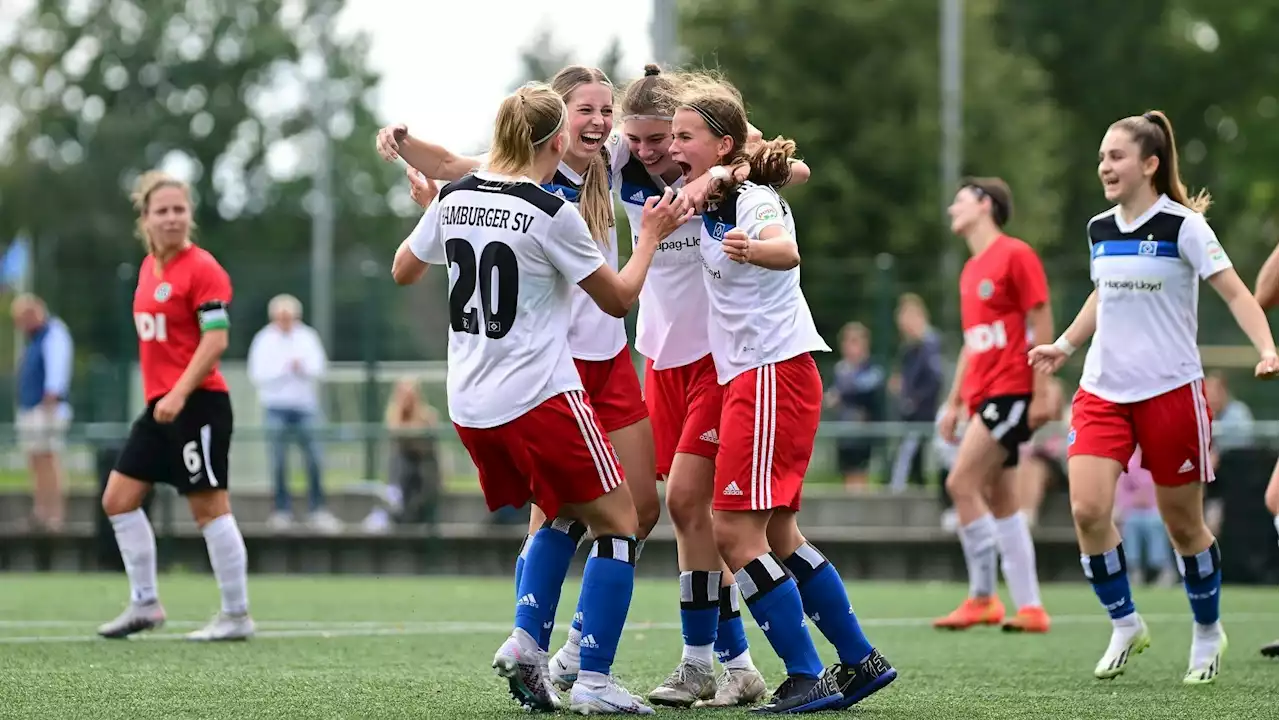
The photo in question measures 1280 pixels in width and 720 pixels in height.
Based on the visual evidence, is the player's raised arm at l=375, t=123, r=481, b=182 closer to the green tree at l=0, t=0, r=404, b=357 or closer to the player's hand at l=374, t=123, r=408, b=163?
the player's hand at l=374, t=123, r=408, b=163

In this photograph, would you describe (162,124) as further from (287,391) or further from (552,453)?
(552,453)

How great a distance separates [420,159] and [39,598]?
6456 mm

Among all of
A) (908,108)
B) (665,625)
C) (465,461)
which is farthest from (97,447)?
(908,108)

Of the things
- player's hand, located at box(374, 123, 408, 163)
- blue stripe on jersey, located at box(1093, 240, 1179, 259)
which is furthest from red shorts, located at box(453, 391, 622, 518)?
blue stripe on jersey, located at box(1093, 240, 1179, 259)

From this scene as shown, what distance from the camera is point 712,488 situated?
22.5 feet

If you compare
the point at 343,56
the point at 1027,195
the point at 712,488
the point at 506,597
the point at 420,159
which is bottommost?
the point at 506,597

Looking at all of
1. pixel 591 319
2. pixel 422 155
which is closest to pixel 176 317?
pixel 422 155

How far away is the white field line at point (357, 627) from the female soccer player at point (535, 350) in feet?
11.3

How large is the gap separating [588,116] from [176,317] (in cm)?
319

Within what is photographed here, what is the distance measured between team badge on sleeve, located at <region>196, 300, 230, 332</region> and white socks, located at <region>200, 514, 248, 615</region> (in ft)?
3.01

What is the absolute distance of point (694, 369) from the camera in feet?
22.8

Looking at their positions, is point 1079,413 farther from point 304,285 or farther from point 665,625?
point 304,285

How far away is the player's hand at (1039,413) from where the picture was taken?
1025 cm

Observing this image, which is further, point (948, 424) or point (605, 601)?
point (948, 424)
